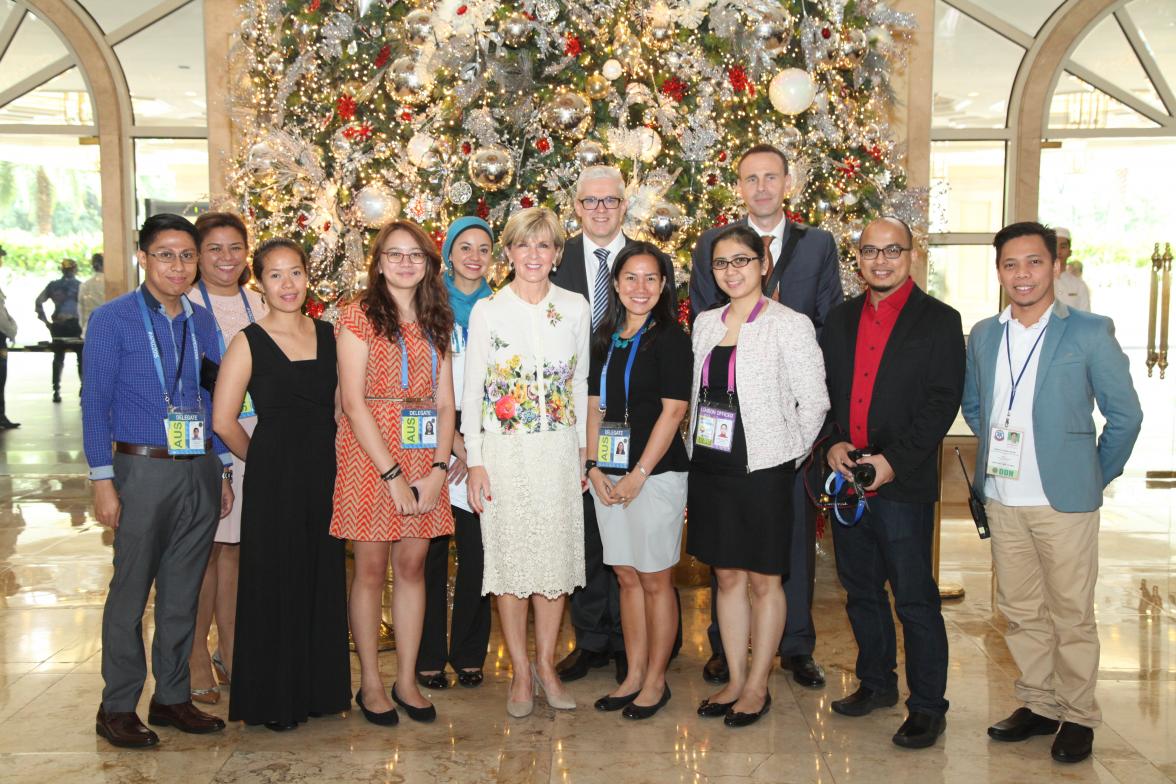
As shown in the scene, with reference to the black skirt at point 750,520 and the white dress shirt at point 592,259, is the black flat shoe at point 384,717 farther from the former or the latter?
the white dress shirt at point 592,259

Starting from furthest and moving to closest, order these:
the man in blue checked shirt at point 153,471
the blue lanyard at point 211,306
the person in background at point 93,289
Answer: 1. the person in background at point 93,289
2. the blue lanyard at point 211,306
3. the man in blue checked shirt at point 153,471

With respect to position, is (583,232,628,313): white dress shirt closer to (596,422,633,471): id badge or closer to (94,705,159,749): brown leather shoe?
(596,422,633,471): id badge

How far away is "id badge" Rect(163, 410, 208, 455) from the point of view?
3.33 metres

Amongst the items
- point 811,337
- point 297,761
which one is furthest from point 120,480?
point 811,337

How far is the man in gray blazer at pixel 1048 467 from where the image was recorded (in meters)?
3.23

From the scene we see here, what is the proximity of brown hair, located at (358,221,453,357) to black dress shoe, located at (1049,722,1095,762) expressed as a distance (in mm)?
2406

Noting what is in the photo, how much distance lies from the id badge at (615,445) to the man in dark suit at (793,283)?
34.0 inches

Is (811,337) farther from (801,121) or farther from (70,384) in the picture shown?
(70,384)

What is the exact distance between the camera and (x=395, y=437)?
3.48m

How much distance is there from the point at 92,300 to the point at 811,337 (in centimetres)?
768

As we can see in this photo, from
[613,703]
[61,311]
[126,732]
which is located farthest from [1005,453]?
[61,311]

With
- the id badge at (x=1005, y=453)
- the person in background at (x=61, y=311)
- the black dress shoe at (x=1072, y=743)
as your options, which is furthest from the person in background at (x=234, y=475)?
the person in background at (x=61, y=311)

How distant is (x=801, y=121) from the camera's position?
21.6ft

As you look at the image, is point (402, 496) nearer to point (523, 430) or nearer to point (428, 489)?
point (428, 489)
